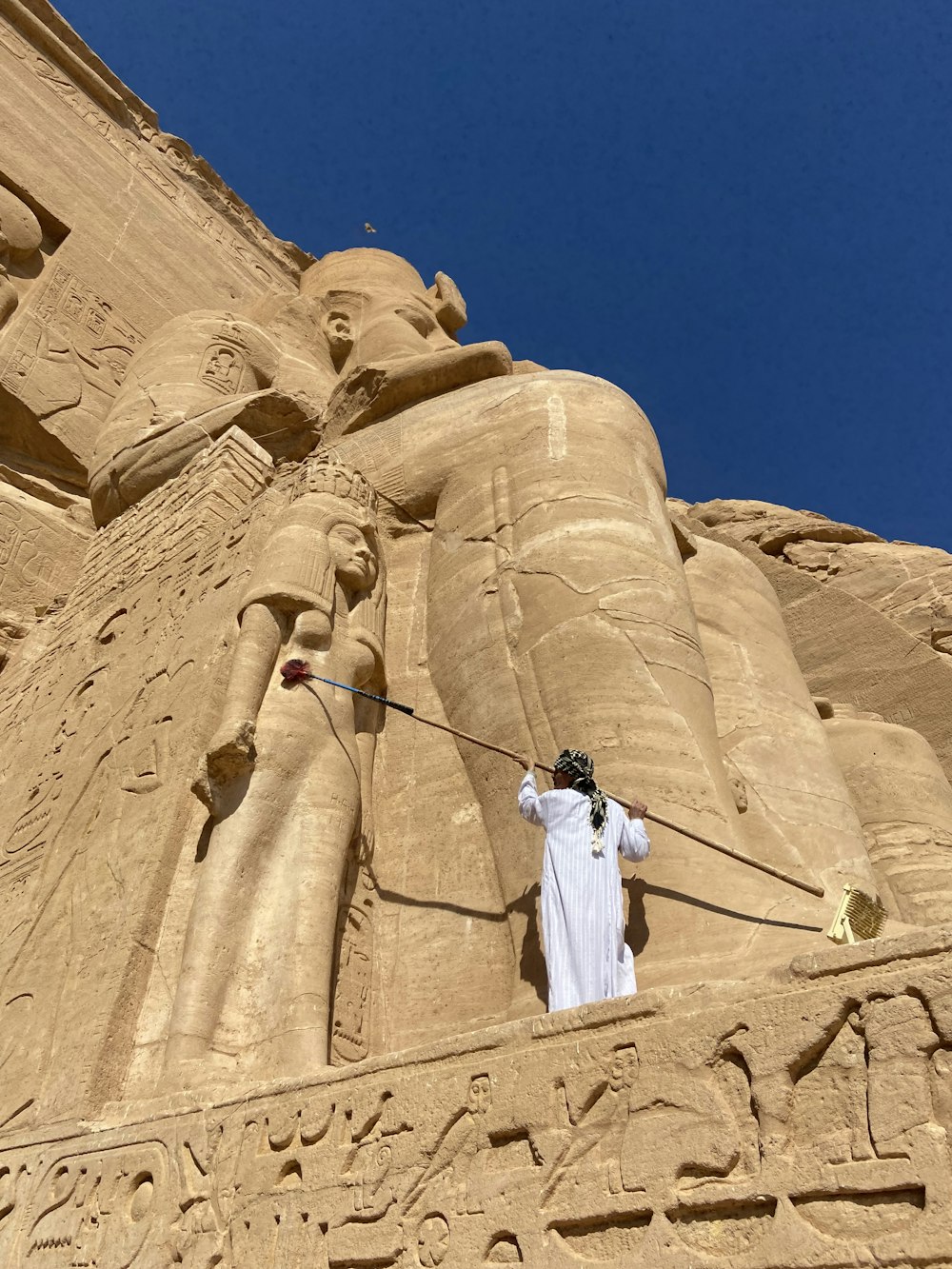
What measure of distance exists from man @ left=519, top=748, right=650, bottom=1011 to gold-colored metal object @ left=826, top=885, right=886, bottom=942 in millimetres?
513

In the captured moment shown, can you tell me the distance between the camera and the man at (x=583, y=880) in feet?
9.25

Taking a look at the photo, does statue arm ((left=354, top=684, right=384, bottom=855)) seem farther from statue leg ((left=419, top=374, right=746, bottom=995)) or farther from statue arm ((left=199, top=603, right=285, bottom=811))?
statue arm ((left=199, top=603, right=285, bottom=811))

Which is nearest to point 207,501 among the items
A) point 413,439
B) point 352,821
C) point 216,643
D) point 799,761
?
point 413,439

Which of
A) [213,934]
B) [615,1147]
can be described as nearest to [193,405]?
[213,934]

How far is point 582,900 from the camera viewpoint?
2926 mm

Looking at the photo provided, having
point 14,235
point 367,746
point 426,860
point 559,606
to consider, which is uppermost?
point 14,235

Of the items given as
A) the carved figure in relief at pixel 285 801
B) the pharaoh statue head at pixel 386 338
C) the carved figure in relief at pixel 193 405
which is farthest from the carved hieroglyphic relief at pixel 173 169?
the carved figure in relief at pixel 285 801

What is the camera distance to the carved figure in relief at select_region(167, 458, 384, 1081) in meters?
3.02

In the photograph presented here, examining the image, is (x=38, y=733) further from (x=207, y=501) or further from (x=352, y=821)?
(x=352, y=821)

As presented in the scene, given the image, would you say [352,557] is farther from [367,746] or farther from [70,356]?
[70,356]

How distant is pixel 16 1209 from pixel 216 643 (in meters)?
1.85

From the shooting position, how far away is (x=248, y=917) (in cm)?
323

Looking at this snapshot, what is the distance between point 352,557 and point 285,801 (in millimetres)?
1066

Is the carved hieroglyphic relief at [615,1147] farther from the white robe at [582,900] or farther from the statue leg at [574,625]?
the statue leg at [574,625]
